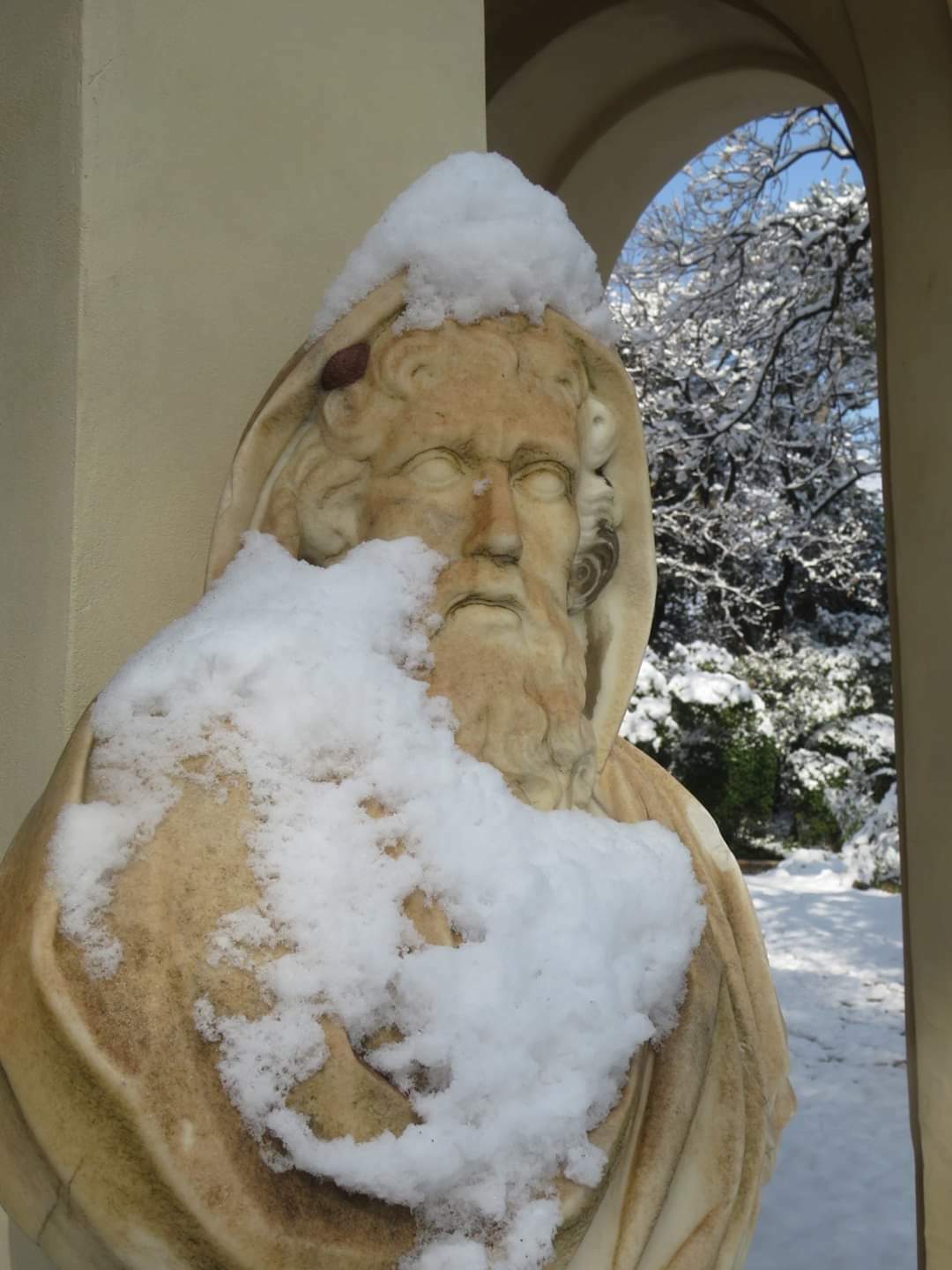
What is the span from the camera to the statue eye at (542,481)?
1.11 m

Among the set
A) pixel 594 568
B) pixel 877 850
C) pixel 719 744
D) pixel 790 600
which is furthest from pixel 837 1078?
pixel 790 600

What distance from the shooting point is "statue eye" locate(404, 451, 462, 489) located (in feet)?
3.58

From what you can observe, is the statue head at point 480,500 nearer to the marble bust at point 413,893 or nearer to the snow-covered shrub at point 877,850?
the marble bust at point 413,893

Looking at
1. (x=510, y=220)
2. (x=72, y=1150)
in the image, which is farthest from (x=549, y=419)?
(x=72, y=1150)

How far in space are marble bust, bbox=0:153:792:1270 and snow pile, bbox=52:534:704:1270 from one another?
0.05 feet

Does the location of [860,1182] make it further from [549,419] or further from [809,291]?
→ [809,291]

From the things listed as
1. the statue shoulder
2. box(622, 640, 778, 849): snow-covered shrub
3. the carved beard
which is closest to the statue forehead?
the carved beard

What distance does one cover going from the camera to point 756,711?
8812 millimetres

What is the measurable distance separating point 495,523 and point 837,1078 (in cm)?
496

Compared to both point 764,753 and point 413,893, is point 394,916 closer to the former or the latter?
point 413,893

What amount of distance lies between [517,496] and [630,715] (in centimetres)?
757

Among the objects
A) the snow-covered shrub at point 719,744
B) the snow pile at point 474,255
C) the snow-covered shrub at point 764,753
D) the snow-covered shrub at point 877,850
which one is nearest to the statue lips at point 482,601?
the snow pile at point 474,255

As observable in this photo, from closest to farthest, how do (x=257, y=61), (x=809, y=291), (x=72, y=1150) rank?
1. (x=72, y=1150)
2. (x=257, y=61)
3. (x=809, y=291)

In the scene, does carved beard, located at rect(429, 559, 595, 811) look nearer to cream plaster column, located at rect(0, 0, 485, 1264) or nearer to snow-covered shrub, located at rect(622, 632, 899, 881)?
cream plaster column, located at rect(0, 0, 485, 1264)
